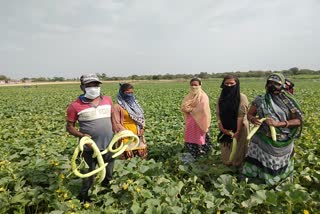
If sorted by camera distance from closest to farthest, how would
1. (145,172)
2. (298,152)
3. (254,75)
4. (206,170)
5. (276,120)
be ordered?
1. (276,120)
2. (145,172)
3. (206,170)
4. (298,152)
5. (254,75)

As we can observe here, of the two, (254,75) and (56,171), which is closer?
(56,171)

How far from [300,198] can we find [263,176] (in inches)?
24.4

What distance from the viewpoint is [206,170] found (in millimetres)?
3947

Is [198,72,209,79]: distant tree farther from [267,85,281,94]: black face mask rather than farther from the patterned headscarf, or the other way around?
[267,85,281,94]: black face mask

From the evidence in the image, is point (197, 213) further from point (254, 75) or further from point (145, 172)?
point (254, 75)

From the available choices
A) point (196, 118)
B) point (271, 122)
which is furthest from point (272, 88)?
point (196, 118)

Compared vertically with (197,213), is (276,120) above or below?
above

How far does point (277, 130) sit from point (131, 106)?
7.15 ft

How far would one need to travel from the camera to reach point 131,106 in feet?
14.4

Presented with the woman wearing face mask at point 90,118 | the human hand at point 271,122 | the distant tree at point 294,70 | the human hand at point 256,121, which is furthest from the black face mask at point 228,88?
the distant tree at point 294,70

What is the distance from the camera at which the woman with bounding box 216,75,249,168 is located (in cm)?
385

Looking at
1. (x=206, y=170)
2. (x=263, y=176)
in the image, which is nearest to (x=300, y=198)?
(x=263, y=176)

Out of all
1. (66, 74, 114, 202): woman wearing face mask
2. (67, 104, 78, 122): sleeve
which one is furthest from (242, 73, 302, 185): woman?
(67, 104, 78, 122): sleeve

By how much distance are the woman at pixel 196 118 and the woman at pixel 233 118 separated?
44cm
